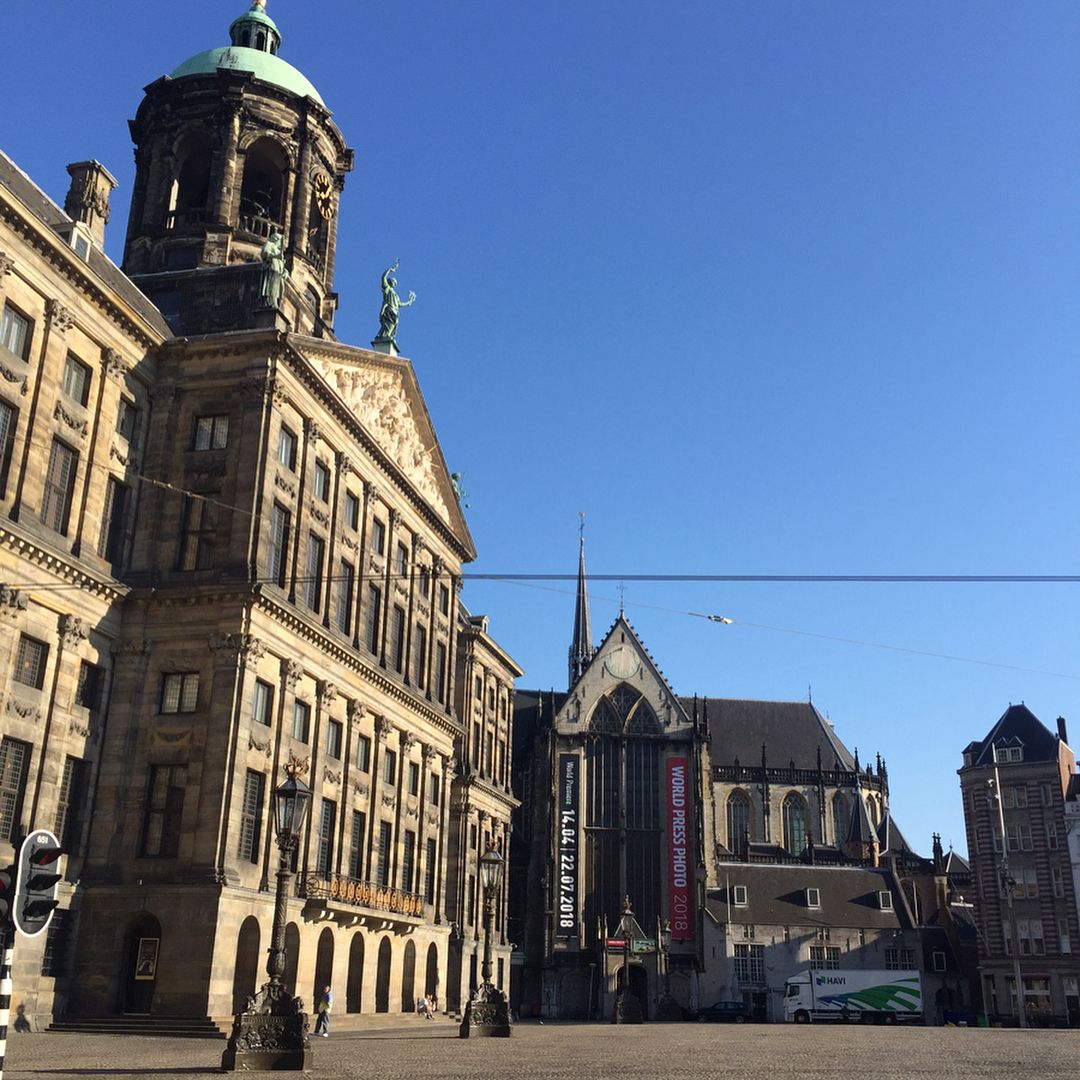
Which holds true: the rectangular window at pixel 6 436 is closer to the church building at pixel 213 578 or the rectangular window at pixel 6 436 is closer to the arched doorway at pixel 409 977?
the church building at pixel 213 578

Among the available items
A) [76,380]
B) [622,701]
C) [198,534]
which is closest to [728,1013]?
[622,701]

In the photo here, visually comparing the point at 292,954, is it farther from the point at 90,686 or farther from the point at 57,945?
the point at 90,686

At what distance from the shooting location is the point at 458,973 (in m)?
62.9

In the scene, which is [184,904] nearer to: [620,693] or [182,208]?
[182,208]

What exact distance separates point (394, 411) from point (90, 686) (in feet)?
63.7

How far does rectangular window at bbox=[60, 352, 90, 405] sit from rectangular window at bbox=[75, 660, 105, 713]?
8.53 metres

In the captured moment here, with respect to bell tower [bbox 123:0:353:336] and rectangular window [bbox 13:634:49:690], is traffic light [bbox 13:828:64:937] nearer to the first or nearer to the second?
rectangular window [bbox 13:634:49:690]

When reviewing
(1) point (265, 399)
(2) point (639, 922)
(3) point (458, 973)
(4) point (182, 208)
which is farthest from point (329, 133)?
(2) point (639, 922)

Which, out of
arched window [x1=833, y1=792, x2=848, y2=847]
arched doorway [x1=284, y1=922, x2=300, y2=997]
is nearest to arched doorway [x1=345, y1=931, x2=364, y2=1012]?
arched doorway [x1=284, y1=922, x2=300, y2=997]

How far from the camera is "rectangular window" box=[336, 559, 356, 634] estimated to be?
4706 centimetres

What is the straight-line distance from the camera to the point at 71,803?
1432 inches

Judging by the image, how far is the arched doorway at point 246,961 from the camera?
120ft

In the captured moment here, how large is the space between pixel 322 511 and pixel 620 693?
55.2 metres

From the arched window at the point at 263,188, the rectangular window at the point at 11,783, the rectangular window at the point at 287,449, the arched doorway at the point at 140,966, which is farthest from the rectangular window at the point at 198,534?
the arched window at the point at 263,188
